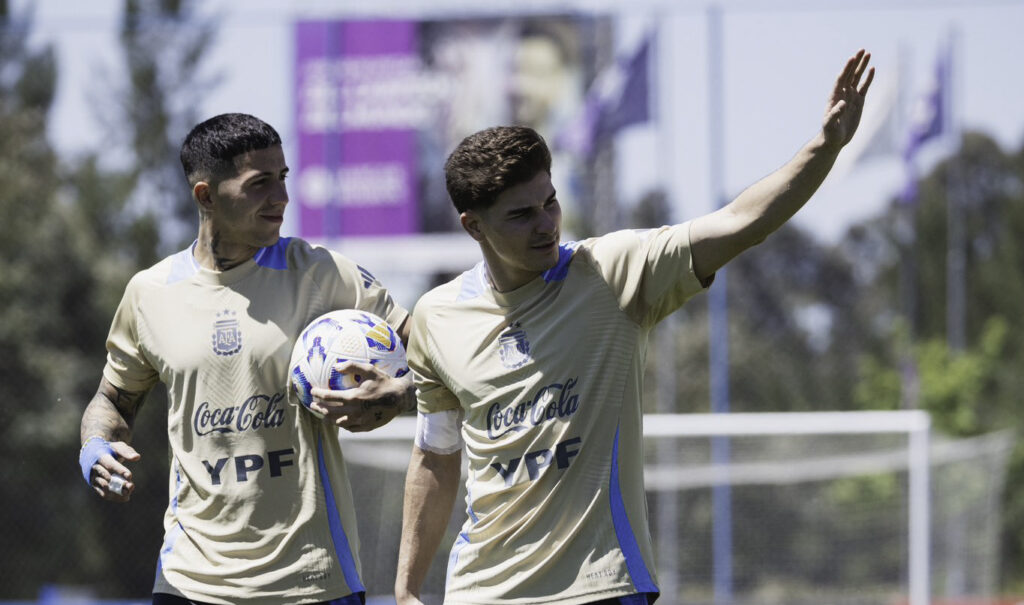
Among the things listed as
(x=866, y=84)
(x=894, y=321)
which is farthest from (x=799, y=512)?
(x=866, y=84)

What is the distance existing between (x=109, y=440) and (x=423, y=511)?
36.4 inches

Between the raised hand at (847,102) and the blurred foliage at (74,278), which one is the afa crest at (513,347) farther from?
the blurred foliage at (74,278)

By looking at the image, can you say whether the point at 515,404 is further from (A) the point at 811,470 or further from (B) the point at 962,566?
(B) the point at 962,566

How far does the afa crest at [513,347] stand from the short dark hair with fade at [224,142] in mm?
917

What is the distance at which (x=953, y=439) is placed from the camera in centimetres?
1514

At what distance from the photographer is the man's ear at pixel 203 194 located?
3.63 metres

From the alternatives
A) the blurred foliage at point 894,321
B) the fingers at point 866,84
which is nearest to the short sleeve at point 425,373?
the fingers at point 866,84

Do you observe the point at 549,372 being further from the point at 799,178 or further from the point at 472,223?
the point at 799,178

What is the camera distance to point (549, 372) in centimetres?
304

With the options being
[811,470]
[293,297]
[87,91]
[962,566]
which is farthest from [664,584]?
[87,91]

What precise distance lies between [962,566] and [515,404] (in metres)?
9.00

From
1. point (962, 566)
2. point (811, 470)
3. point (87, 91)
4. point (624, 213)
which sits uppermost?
point (87, 91)

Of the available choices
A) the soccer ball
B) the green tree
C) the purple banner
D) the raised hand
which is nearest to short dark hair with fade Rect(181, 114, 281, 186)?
the soccer ball

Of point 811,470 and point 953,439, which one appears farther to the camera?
point 953,439
